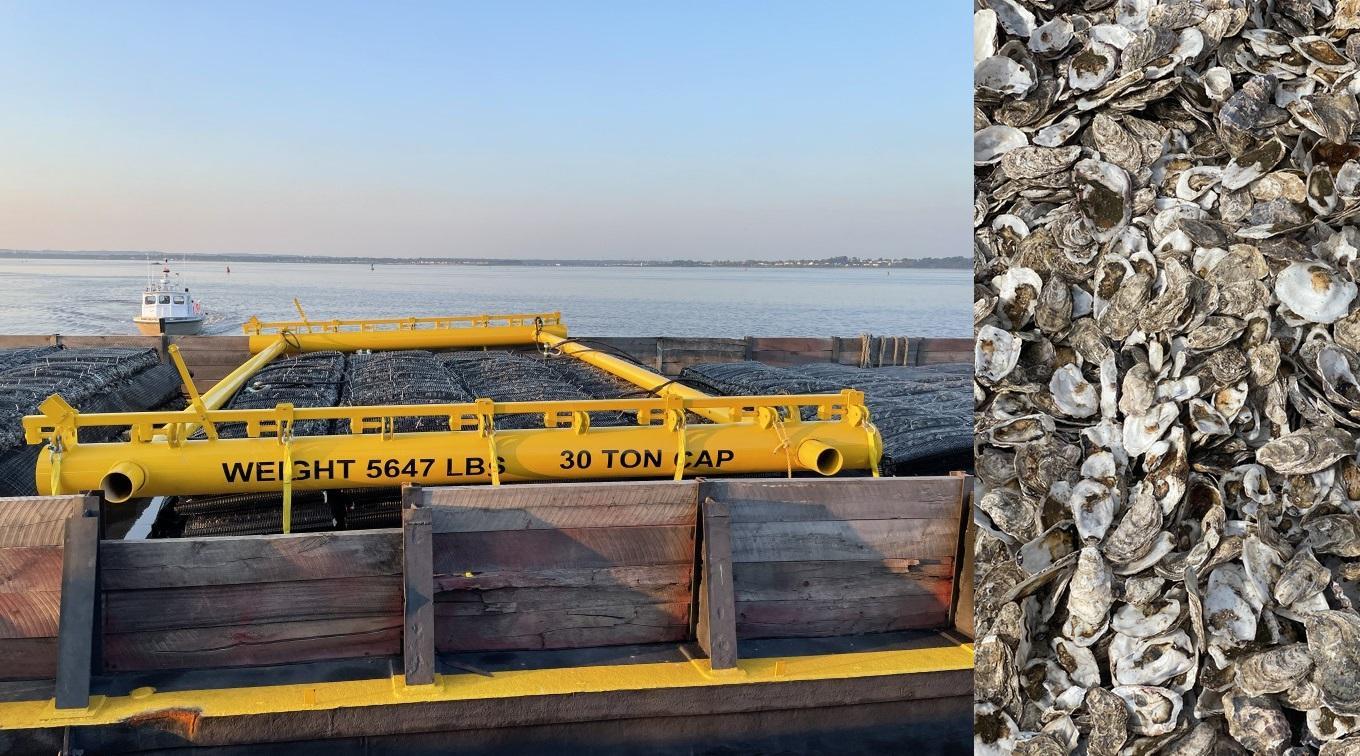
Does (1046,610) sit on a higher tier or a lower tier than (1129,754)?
higher

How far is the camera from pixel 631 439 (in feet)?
12.7

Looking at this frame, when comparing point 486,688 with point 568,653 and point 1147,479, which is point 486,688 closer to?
point 568,653

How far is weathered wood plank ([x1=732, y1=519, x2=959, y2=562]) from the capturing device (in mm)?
3309

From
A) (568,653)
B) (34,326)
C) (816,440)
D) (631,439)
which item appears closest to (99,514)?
(568,653)

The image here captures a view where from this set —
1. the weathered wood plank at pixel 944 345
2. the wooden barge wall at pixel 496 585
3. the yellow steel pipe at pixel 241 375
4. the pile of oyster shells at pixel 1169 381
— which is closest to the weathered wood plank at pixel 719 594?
the wooden barge wall at pixel 496 585

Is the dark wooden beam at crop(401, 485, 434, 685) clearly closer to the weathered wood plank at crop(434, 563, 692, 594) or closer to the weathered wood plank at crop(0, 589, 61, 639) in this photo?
the weathered wood plank at crop(434, 563, 692, 594)

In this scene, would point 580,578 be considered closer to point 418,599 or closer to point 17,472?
point 418,599

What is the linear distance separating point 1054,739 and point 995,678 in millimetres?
160

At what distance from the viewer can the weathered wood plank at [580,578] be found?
3.09m

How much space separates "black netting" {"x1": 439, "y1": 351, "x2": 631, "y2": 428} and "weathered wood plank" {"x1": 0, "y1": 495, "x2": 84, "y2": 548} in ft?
6.89

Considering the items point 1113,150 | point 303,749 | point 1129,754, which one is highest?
point 1113,150

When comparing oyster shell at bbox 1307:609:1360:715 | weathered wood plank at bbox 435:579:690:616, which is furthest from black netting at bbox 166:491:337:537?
oyster shell at bbox 1307:609:1360:715

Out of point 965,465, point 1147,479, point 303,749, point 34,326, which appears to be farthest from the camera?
point 34,326

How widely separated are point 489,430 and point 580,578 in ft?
2.58
